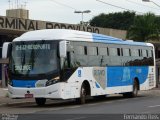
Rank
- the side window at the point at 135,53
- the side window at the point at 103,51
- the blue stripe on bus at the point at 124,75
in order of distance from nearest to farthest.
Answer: the side window at the point at 103,51 < the blue stripe on bus at the point at 124,75 < the side window at the point at 135,53

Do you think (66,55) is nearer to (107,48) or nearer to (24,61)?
(24,61)

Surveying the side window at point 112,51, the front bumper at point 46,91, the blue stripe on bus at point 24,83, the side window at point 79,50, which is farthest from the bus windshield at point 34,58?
the side window at point 112,51

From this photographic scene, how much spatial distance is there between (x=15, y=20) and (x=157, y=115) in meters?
23.5

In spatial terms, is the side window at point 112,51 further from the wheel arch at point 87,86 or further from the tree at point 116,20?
the tree at point 116,20

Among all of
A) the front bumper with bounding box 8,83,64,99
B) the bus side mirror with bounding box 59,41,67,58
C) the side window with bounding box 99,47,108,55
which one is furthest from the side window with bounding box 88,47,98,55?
the front bumper with bounding box 8,83,64,99

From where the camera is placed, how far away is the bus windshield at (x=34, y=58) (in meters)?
23.3

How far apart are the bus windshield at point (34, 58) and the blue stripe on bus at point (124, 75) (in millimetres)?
5239

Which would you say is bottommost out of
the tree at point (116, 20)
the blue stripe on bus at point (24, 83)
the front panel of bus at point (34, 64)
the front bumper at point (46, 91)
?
the front bumper at point (46, 91)

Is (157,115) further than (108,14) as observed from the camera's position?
No

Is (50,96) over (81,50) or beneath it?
beneath

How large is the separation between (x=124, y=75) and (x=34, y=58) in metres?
7.76

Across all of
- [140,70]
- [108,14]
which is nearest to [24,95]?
[140,70]

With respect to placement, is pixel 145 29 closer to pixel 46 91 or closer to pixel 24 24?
pixel 24 24

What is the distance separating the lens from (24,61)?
932 inches
